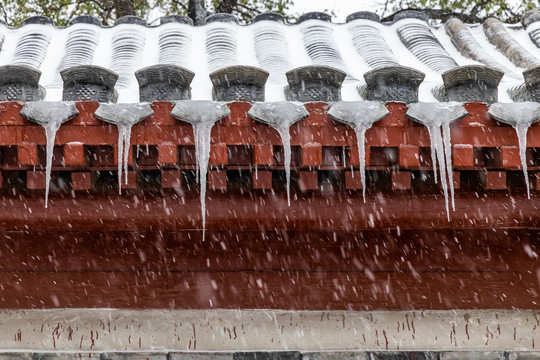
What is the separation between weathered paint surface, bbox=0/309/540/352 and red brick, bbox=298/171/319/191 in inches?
27.9

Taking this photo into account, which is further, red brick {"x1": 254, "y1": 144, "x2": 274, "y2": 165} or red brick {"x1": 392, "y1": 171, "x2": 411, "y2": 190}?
red brick {"x1": 392, "y1": 171, "x2": 411, "y2": 190}

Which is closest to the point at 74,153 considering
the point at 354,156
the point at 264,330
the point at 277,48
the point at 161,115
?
the point at 161,115

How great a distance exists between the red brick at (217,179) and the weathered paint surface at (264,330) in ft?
2.37

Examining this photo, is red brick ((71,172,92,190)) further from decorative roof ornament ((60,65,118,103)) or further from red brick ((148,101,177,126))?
decorative roof ornament ((60,65,118,103))

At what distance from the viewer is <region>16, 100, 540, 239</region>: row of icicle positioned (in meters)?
2.28

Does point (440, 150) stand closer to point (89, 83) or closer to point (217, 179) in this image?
point (217, 179)

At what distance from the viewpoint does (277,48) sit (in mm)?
4082

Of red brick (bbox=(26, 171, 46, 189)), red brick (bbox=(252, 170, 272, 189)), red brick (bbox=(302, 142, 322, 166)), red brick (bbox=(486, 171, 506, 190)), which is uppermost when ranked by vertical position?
red brick (bbox=(302, 142, 322, 166))

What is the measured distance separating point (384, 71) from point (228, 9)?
842 centimetres

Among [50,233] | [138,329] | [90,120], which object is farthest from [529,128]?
[50,233]

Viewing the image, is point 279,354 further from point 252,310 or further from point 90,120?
point 90,120

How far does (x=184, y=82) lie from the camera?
9.07ft

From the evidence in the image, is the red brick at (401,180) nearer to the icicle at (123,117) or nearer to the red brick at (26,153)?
the icicle at (123,117)

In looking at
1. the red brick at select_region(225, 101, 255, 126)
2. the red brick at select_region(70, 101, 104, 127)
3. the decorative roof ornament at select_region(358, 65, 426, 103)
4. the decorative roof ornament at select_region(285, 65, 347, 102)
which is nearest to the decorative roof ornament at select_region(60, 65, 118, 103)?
the red brick at select_region(70, 101, 104, 127)
